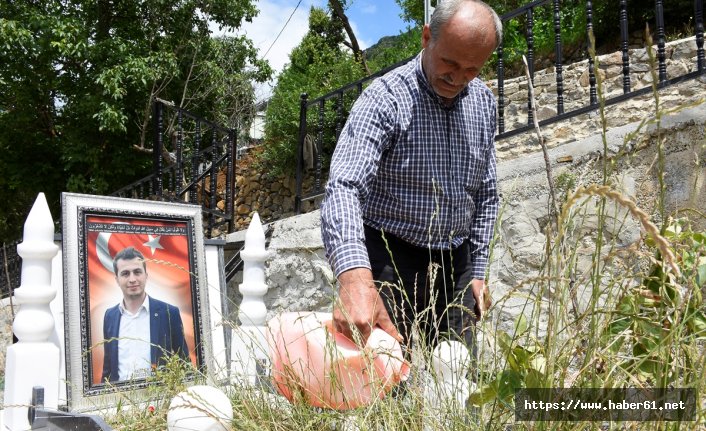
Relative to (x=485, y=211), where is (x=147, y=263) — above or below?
below

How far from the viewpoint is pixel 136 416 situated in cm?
200

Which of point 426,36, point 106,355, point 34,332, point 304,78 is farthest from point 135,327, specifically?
point 304,78

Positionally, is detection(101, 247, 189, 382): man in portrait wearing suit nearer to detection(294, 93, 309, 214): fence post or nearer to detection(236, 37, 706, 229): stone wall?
detection(294, 93, 309, 214): fence post

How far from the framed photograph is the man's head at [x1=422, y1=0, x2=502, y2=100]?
1.32 metres

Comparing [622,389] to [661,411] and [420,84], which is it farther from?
[420,84]

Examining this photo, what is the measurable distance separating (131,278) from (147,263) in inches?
4.6

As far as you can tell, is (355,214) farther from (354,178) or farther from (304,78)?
(304,78)

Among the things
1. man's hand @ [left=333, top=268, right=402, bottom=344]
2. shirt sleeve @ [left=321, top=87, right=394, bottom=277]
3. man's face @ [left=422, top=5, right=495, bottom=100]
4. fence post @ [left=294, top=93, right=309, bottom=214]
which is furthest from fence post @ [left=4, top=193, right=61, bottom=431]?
fence post @ [left=294, top=93, right=309, bottom=214]

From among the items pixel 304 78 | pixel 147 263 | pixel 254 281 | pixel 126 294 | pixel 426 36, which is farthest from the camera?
pixel 304 78

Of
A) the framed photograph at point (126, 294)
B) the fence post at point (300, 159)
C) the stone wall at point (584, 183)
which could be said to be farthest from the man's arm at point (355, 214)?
the fence post at point (300, 159)

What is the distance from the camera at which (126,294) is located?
2.85 m

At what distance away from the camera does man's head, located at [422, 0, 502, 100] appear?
1.76m

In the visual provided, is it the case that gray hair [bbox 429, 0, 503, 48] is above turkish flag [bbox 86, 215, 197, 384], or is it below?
above

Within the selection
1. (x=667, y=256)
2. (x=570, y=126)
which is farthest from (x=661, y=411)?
(x=570, y=126)
